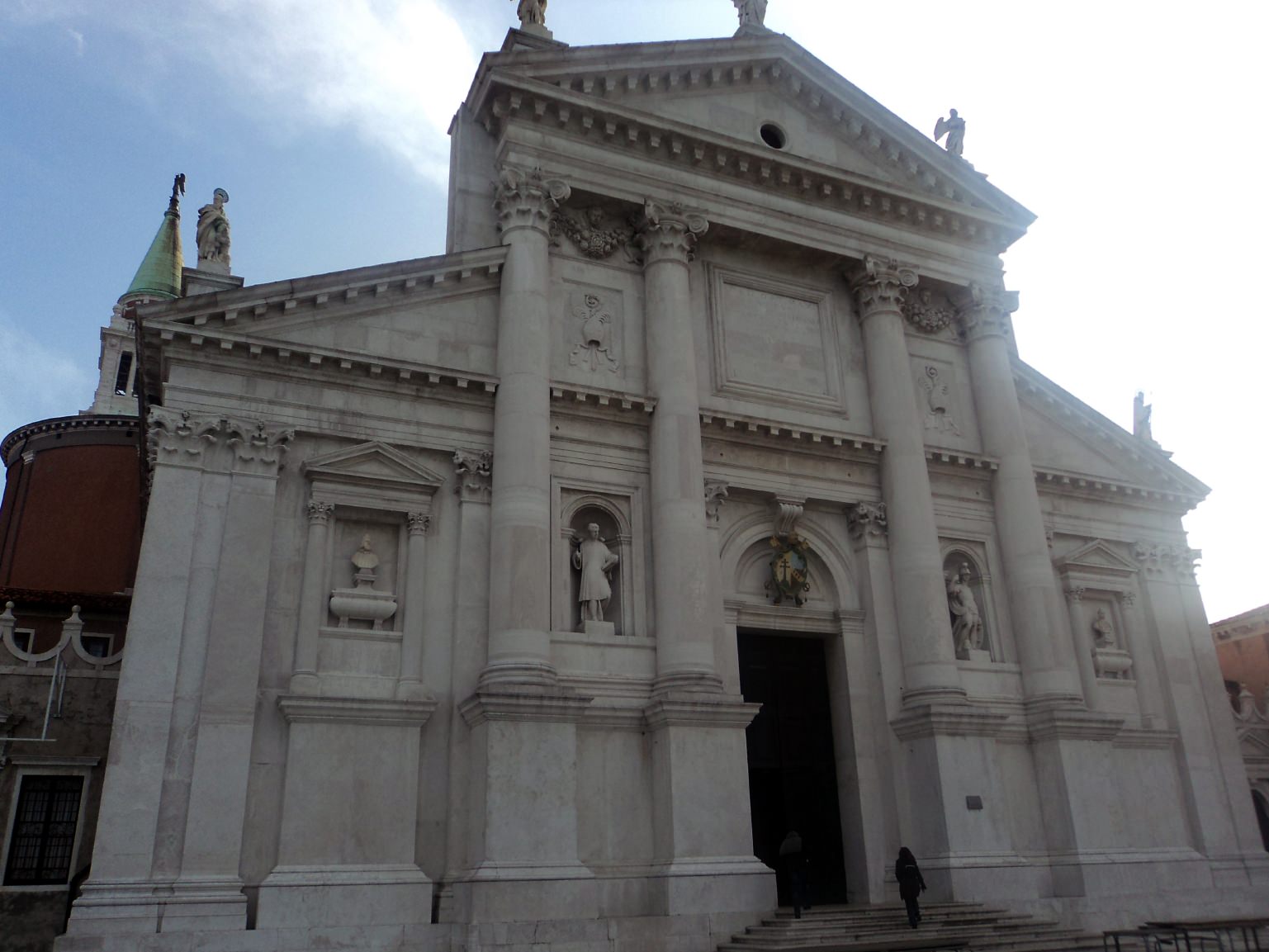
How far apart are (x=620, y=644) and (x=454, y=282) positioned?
24.4ft

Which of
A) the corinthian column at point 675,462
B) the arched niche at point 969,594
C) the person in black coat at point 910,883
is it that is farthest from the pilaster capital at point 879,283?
the person in black coat at point 910,883

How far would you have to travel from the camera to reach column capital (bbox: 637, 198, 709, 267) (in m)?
21.9

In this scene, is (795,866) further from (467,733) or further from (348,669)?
(348,669)

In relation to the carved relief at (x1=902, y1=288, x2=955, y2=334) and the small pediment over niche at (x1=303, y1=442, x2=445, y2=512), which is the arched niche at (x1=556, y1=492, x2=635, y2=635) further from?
the carved relief at (x1=902, y1=288, x2=955, y2=334)

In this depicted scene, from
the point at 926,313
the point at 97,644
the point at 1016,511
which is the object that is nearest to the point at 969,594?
the point at 1016,511

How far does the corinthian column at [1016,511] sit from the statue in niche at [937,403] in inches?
29.3

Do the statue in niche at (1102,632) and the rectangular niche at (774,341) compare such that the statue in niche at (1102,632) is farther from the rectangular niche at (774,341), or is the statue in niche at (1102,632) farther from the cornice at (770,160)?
the cornice at (770,160)

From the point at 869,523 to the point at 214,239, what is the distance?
13939 millimetres

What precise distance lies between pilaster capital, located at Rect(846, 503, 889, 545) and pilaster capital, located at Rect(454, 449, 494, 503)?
7865 millimetres

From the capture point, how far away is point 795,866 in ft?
56.6

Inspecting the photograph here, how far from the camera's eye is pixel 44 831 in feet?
61.2

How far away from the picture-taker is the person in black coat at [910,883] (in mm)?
17312

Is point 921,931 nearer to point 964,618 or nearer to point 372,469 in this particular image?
point 964,618

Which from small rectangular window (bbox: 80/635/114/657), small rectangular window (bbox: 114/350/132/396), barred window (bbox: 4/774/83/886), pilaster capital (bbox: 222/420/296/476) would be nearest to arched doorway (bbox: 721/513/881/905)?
pilaster capital (bbox: 222/420/296/476)
